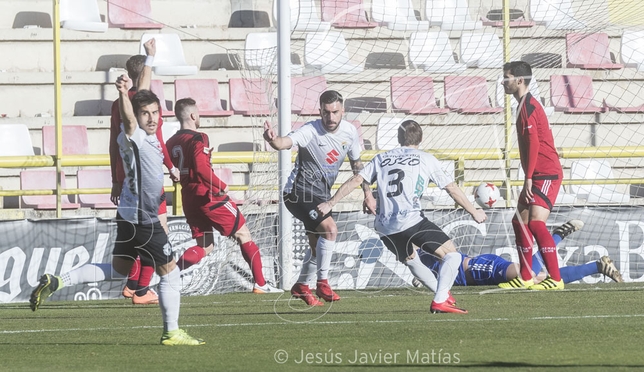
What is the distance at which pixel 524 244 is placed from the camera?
9.80 metres

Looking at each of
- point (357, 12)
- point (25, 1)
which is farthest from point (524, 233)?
point (25, 1)

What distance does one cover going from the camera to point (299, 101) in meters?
13.0

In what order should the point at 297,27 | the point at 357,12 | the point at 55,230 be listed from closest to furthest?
the point at 55,230, the point at 297,27, the point at 357,12

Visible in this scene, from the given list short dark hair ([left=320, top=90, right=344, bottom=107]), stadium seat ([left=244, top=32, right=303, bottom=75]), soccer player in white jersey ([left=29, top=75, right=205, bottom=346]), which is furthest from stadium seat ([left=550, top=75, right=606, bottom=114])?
soccer player in white jersey ([left=29, top=75, right=205, bottom=346])

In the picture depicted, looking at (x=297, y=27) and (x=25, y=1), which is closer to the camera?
(x=297, y=27)

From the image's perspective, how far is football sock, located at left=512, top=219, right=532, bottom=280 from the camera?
979 centimetres

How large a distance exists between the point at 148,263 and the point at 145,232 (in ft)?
0.71

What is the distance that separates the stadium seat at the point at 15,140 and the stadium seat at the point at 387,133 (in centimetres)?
443

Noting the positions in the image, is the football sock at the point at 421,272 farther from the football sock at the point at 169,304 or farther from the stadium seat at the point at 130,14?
the stadium seat at the point at 130,14

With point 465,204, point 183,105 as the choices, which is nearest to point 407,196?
point 465,204

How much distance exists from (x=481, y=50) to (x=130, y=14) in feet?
18.0

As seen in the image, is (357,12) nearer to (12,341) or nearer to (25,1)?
(25,1)

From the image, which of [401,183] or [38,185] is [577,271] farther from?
[38,185]

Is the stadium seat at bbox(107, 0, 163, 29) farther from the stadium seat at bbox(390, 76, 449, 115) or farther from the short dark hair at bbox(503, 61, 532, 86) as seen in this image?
the short dark hair at bbox(503, 61, 532, 86)
